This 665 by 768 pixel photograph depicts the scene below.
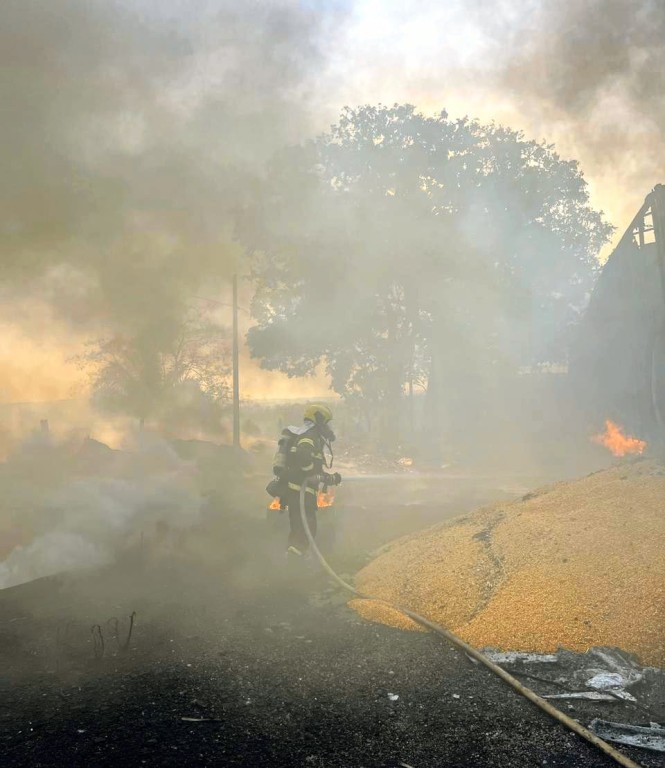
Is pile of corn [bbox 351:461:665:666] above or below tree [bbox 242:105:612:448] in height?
below

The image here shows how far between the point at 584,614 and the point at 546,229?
2402cm

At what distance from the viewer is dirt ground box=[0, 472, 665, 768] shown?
3.14 m

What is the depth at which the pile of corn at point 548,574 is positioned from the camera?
4551 millimetres

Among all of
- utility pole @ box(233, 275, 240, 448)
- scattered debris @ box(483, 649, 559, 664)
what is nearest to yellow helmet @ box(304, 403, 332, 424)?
scattered debris @ box(483, 649, 559, 664)

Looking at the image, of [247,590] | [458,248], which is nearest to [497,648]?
[247,590]

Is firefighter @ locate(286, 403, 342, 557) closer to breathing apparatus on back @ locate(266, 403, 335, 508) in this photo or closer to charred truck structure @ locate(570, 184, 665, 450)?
breathing apparatus on back @ locate(266, 403, 335, 508)

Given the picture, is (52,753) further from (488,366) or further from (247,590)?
(488,366)

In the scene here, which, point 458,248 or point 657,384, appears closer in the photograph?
point 657,384

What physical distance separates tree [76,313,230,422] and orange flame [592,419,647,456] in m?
18.9

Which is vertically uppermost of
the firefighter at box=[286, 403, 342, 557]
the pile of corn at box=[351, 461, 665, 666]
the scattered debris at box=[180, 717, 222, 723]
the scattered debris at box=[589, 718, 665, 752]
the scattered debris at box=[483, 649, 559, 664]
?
the firefighter at box=[286, 403, 342, 557]

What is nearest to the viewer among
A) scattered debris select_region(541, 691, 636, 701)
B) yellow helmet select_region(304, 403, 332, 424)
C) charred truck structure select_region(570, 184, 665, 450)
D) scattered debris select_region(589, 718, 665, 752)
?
scattered debris select_region(589, 718, 665, 752)

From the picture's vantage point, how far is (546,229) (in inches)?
1024

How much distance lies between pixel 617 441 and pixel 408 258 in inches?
400

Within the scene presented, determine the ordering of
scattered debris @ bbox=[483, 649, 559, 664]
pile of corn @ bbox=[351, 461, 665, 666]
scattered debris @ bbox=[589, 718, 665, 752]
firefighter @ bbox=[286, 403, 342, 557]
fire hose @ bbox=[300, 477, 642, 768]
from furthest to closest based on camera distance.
Result: firefighter @ bbox=[286, 403, 342, 557], pile of corn @ bbox=[351, 461, 665, 666], scattered debris @ bbox=[483, 649, 559, 664], scattered debris @ bbox=[589, 718, 665, 752], fire hose @ bbox=[300, 477, 642, 768]
